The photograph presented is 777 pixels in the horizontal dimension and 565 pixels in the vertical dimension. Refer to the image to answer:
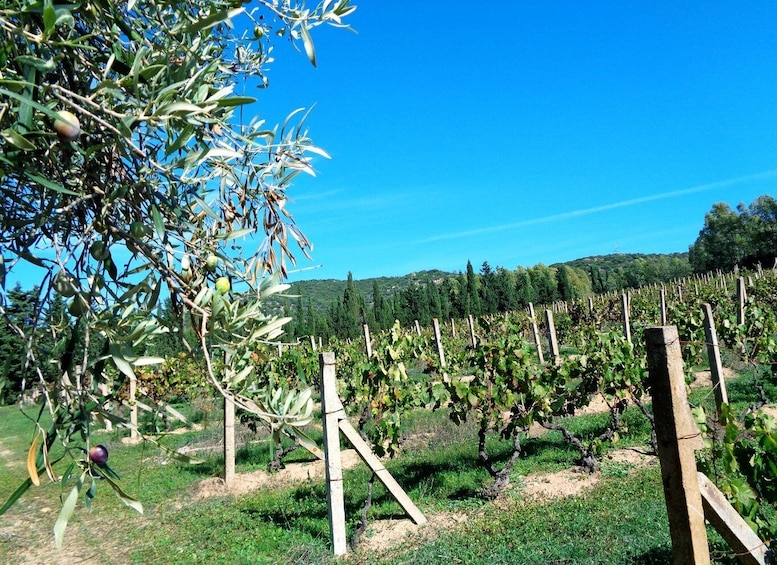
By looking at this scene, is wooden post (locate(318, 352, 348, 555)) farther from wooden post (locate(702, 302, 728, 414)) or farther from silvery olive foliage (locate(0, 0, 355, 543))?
wooden post (locate(702, 302, 728, 414))

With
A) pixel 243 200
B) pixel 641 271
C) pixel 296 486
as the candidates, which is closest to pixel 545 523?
pixel 296 486

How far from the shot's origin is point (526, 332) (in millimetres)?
31578

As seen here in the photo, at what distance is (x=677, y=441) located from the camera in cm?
208

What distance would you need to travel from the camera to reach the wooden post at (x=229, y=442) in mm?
7833

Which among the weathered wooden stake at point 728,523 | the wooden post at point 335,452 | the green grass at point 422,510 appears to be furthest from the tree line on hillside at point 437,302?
the weathered wooden stake at point 728,523

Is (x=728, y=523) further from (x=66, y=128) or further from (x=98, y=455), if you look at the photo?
(x=66, y=128)

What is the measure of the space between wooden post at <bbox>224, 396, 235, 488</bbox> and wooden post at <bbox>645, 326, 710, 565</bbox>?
257 inches

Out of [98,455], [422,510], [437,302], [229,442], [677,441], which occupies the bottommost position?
[422,510]

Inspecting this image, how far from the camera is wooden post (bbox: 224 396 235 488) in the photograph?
25.7ft

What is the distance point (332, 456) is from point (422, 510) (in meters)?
1.73

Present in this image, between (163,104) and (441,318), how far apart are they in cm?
4547

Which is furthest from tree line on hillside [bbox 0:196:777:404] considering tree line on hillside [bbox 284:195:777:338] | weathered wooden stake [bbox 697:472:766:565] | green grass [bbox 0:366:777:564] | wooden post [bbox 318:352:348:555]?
weathered wooden stake [bbox 697:472:766:565]

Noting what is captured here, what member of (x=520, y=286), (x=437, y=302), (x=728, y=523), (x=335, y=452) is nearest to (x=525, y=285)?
(x=520, y=286)

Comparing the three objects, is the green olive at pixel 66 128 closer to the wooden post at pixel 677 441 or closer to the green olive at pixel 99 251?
the green olive at pixel 99 251
